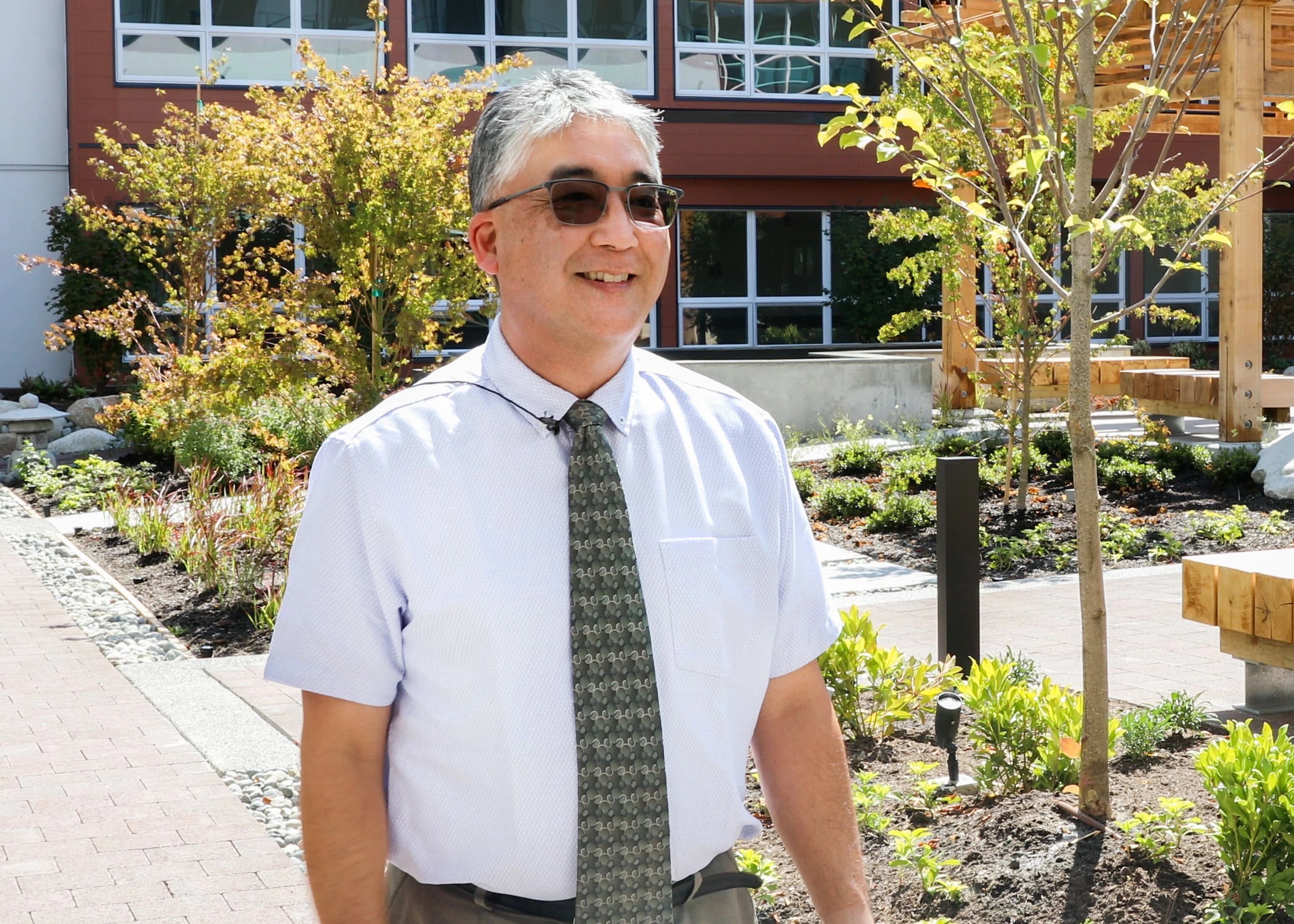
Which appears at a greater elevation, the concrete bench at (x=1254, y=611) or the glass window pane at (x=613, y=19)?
the glass window pane at (x=613, y=19)

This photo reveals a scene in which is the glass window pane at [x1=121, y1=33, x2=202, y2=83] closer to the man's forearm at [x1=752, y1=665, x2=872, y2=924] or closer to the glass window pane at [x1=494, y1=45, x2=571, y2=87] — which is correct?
the glass window pane at [x1=494, y1=45, x2=571, y2=87]

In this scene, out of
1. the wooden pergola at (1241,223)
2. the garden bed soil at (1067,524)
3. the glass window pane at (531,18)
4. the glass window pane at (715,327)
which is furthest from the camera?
the glass window pane at (715,327)

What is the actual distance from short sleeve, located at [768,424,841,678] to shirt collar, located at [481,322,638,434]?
245 mm

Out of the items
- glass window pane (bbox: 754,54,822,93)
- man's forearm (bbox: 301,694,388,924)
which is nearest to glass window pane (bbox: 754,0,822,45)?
glass window pane (bbox: 754,54,822,93)

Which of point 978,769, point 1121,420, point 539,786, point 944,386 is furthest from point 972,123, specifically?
point 1121,420

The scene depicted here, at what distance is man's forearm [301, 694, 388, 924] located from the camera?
5.73 feet

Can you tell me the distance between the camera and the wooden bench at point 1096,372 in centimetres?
1557

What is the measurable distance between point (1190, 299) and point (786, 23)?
927 centimetres

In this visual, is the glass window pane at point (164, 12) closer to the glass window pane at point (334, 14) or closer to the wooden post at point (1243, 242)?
the glass window pane at point (334, 14)

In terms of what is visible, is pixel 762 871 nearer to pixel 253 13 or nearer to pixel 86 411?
pixel 86 411

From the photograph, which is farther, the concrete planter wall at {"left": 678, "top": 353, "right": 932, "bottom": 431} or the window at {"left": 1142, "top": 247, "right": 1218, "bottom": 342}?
the window at {"left": 1142, "top": 247, "right": 1218, "bottom": 342}

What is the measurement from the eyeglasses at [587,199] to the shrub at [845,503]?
949 centimetres

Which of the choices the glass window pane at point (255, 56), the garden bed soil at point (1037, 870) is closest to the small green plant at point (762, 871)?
the garden bed soil at point (1037, 870)

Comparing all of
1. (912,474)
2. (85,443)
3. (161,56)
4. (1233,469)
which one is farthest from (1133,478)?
(161,56)
